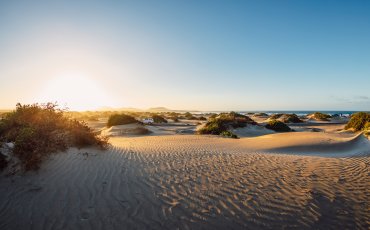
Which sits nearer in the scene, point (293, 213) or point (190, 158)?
point (293, 213)

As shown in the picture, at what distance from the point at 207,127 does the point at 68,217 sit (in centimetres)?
1677

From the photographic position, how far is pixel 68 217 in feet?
13.9

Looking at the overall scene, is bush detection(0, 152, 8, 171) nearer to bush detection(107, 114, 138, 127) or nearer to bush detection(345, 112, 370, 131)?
bush detection(107, 114, 138, 127)

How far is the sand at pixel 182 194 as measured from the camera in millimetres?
4148

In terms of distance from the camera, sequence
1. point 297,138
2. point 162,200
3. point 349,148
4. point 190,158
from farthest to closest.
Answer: point 297,138 → point 349,148 → point 190,158 → point 162,200

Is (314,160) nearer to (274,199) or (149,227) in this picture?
(274,199)

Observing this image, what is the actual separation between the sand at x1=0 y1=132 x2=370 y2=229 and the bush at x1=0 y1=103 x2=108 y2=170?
0.39 meters

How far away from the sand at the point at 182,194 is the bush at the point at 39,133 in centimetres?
39

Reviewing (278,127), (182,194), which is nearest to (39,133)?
(182,194)

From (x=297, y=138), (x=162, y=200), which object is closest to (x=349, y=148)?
(x=297, y=138)

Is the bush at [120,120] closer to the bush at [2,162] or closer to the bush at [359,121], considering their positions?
the bush at [2,162]

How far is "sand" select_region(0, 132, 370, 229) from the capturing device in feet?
13.6

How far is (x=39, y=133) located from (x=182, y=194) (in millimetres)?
4634

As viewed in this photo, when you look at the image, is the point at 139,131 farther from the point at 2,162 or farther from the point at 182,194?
the point at 182,194
